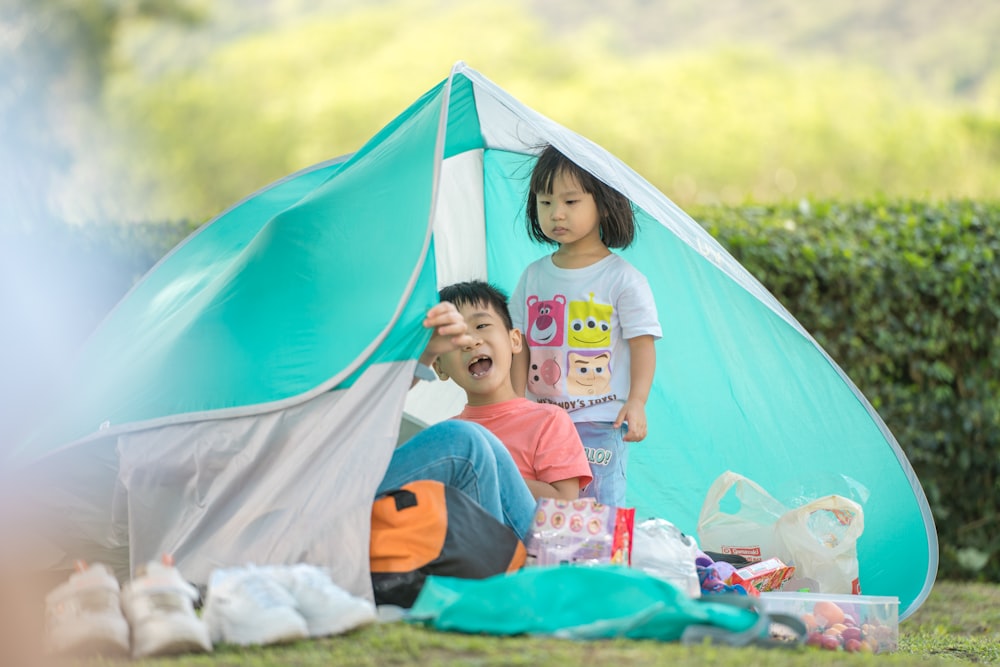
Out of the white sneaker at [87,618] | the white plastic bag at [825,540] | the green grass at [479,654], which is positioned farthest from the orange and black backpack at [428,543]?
the white plastic bag at [825,540]

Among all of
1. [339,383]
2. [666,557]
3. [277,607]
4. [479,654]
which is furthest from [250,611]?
[666,557]

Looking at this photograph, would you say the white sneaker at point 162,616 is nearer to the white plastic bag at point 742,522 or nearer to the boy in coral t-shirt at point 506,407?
the boy in coral t-shirt at point 506,407

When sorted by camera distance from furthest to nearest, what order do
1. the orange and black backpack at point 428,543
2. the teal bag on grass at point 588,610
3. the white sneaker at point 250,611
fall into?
the orange and black backpack at point 428,543
the teal bag on grass at point 588,610
the white sneaker at point 250,611

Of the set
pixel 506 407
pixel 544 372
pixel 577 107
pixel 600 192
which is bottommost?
pixel 506 407

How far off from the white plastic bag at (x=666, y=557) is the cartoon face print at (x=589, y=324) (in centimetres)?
70

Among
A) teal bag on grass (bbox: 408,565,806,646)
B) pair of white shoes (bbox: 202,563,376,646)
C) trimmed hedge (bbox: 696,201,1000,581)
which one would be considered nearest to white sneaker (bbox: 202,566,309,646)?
pair of white shoes (bbox: 202,563,376,646)

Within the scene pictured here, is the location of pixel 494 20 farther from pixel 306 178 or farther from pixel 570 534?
pixel 570 534

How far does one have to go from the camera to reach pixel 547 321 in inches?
139

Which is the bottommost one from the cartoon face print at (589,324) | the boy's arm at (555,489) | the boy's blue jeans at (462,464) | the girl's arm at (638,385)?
the boy's arm at (555,489)

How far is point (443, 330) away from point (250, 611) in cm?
83

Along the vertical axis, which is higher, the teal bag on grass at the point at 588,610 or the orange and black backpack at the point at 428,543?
the orange and black backpack at the point at 428,543

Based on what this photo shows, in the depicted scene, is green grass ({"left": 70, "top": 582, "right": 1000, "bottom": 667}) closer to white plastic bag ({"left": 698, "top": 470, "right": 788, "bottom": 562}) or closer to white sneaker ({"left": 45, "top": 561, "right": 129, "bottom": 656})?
white sneaker ({"left": 45, "top": 561, "right": 129, "bottom": 656})

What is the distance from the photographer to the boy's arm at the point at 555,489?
3.15 m

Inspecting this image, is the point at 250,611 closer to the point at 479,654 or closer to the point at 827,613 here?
the point at 479,654
